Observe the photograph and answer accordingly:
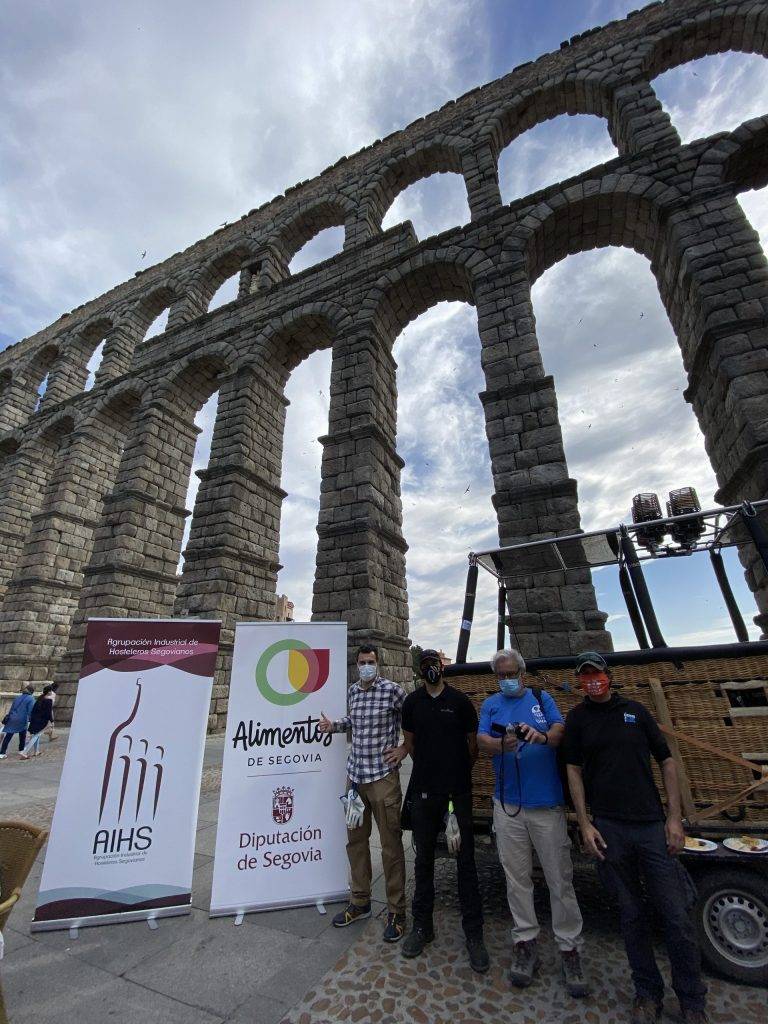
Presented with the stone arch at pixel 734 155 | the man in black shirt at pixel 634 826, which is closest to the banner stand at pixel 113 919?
the man in black shirt at pixel 634 826

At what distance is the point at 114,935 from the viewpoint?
2.80 m

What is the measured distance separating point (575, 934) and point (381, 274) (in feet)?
40.2

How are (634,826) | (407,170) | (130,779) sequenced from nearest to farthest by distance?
(634,826)
(130,779)
(407,170)

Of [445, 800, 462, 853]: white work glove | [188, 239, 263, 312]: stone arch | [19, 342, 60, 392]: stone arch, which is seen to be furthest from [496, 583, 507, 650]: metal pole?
[19, 342, 60, 392]: stone arch

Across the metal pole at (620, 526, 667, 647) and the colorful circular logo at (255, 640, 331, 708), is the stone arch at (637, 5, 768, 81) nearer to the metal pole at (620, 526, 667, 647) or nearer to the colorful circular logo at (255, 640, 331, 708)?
the metal pole at (620, 526, 667, 647)

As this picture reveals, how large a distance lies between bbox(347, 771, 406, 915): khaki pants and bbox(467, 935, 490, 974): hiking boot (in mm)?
539

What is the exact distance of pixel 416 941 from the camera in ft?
8.32

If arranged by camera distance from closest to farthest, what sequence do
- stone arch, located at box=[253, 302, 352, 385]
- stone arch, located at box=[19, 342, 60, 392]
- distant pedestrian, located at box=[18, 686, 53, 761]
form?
distant pedestrian, located at box=[18, 686, 53, 761] → stone arch, located at box=[253, 302, 352, 385] → stone arch, located at box=[19, 342, 60, 392]

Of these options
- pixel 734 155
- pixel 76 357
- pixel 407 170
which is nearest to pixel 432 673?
pixel 734 155

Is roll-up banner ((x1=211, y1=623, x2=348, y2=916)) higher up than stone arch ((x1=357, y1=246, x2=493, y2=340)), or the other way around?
stone arch ((x1=357, y1=246, x2=493, y2=340))

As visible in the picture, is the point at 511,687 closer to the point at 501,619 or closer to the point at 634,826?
the point at 634,826

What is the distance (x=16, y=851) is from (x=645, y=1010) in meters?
3.12

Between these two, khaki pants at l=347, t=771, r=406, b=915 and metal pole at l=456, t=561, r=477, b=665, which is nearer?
khaki pants at l=347, t=771, r=406, b=915

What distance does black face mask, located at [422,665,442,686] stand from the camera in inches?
120
